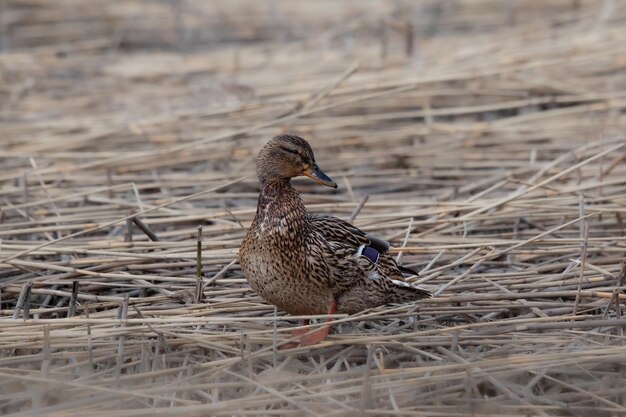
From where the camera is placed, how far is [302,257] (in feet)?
14.3

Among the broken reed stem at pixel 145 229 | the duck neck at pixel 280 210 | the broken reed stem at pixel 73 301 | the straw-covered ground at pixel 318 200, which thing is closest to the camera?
the straw-covered ground at pixel 318 200

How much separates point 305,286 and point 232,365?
46 cm

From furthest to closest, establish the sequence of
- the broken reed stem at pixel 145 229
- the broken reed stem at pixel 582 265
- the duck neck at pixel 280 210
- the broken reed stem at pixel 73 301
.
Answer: the broken reed stem at pixel 145 229
the broken reed stem at pixel 73 301
the broken reed stem at pixel 582 265
the duck neck at pixel 280 210

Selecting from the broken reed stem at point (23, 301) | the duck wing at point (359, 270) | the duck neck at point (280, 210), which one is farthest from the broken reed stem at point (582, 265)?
the broken reed stem at point (23, 301)

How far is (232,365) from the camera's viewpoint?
4074 mm

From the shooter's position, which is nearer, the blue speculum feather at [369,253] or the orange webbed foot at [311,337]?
the orange webbed foot at [311,337]

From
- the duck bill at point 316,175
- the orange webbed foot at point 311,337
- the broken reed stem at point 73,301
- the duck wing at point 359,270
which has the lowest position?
the orange webbed foot at point 311,337

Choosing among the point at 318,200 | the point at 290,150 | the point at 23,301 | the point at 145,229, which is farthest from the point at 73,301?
the point at 318,200

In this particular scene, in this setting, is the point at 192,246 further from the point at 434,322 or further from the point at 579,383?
the point at 579,383

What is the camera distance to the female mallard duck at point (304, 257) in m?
4.32

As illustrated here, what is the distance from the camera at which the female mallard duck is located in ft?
14.2

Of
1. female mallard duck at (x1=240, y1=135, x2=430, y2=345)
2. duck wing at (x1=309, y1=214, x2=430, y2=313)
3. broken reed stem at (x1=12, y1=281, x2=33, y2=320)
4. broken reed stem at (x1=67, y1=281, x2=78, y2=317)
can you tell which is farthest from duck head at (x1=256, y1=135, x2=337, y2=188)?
broken reed stem at (x1=12, y1=281, x2=33, y2=320)

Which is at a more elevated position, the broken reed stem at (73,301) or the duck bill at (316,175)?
the duck bill at (316,175)

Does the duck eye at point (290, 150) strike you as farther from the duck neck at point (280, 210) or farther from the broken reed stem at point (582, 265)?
the broken reed stem at point (582, 265)
